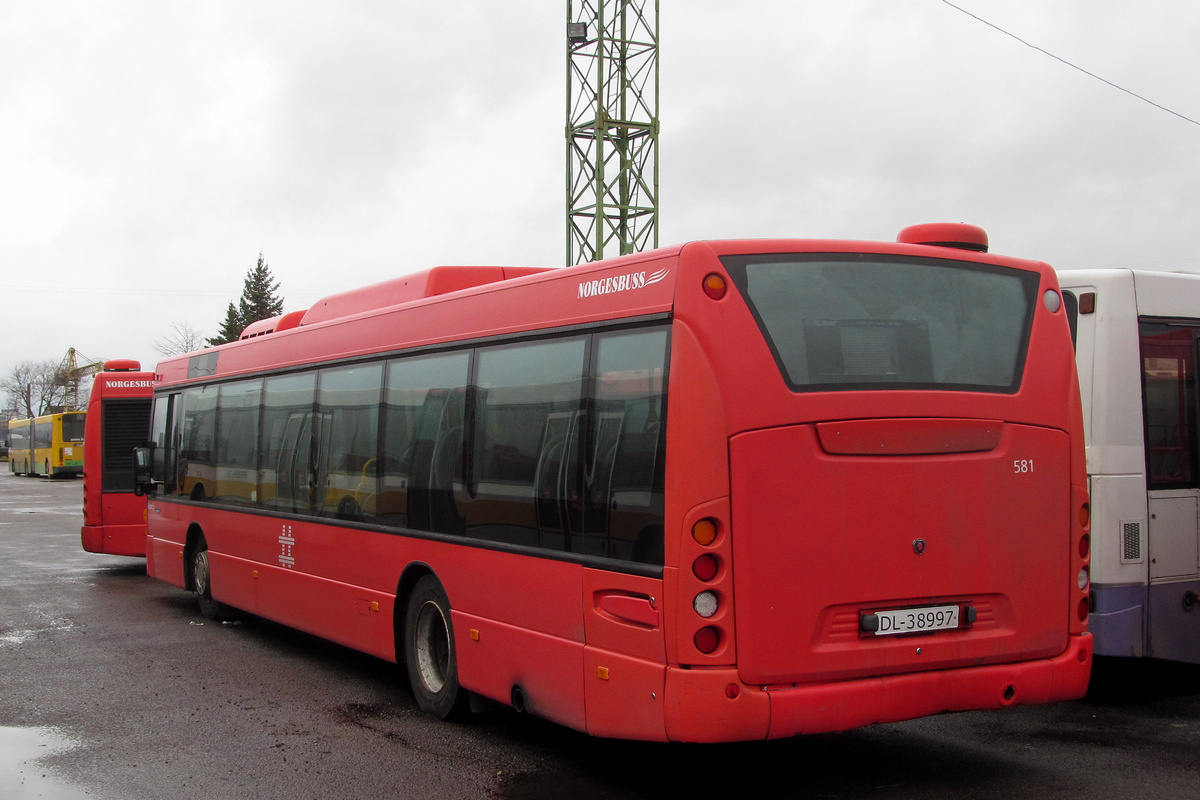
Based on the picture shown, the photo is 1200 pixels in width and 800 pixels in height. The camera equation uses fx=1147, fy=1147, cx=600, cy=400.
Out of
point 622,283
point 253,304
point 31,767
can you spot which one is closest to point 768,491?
point 622,283

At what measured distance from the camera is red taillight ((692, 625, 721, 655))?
5.03 m

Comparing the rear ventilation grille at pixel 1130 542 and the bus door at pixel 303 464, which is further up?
the bus door at pixel 303 464

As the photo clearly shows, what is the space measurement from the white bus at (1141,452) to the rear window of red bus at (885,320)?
5.98ft

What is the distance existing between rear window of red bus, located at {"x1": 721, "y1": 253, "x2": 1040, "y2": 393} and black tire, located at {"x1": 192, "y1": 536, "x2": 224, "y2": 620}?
8.39 meters

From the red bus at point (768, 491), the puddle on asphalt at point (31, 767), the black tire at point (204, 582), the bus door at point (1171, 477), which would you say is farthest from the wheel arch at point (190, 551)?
the bus door at point (1171, 477)

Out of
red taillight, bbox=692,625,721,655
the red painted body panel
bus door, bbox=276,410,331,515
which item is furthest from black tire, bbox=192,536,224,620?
the red painted body panel

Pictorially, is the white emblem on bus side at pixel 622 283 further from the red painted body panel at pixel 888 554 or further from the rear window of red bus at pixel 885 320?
the red painted body panel at pixel 888 554

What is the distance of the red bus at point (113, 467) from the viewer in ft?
55.7

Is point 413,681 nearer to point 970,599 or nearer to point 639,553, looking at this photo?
point 639,553

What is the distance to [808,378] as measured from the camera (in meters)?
5.31

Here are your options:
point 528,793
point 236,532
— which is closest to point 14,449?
point 236,532

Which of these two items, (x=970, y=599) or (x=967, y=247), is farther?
(x=967, y=247)

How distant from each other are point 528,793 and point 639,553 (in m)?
1.46

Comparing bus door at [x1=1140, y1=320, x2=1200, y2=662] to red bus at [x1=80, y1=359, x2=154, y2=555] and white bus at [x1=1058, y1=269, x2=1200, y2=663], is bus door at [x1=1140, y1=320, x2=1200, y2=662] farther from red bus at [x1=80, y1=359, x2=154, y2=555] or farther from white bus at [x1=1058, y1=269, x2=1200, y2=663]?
red bus at [x1=80, y1=359, x2=154, y2=555]
